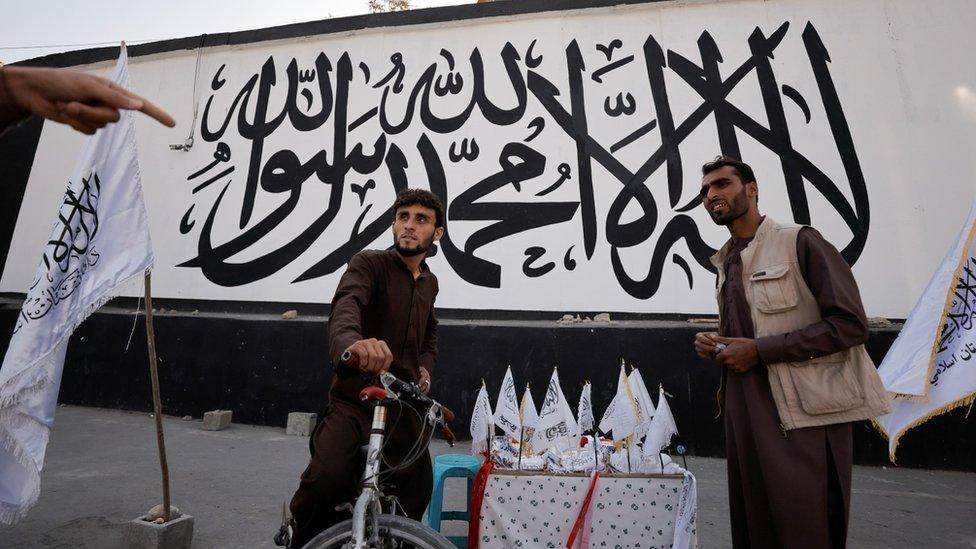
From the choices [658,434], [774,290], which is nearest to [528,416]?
[658,434]

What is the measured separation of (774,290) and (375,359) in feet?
4.81

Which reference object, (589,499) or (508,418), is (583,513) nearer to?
(589,499)

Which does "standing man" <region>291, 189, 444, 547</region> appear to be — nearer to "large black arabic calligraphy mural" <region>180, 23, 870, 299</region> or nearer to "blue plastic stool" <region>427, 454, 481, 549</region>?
"blue plastic stool" <region>427, 454, 481, 549</region>

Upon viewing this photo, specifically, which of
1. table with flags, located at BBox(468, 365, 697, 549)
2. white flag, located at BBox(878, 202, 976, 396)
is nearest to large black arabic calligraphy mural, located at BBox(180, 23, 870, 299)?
white flag, located at BBox(878, 202, 976, 396)

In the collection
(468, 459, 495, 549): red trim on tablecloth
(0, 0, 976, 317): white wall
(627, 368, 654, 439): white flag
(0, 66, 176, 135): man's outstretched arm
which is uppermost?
(0, 0, 976, 317): white wall

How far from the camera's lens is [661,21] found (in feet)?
18.3

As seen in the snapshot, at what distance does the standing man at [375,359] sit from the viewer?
165 cm

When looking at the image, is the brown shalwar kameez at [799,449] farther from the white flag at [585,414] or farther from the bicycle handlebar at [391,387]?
the bicycle handlebar at [391,387]

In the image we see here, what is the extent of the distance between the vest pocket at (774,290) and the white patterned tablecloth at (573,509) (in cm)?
88

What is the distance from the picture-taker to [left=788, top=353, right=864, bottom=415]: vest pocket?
1.70m

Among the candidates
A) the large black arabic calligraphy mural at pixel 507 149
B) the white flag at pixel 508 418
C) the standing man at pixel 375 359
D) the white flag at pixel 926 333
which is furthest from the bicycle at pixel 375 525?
the large black arabic calligraphy mural at pixel 507 149

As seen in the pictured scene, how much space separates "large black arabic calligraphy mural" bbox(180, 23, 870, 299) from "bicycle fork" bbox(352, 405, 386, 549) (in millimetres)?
3798

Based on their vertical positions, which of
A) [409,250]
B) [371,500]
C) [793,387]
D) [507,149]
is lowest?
[371,500]

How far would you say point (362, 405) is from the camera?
182 centimetres
